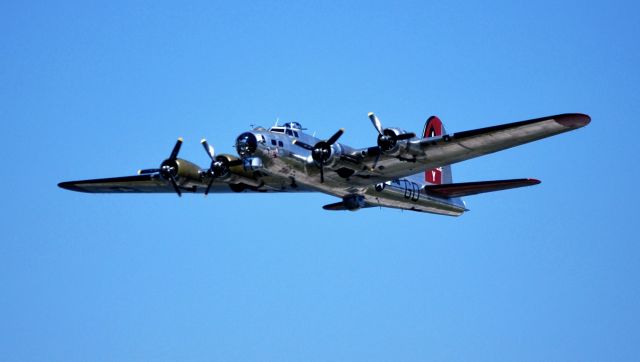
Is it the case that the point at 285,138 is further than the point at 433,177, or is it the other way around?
the point at 433,177

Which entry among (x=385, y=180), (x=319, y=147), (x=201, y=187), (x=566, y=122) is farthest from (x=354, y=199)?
(x=566, y=122)

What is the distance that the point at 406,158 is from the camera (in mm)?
38375

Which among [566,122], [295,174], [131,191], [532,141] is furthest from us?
[131,191]

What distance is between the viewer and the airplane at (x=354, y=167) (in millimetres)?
36806

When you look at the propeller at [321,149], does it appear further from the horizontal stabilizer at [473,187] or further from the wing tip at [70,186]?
the wing tip at [70,186]

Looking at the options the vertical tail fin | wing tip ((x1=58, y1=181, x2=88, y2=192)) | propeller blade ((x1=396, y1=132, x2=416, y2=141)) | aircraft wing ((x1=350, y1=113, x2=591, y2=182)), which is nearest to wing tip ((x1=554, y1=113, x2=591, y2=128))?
aircraft wing ((x1=350, y1=113, x2=591, y2=182))

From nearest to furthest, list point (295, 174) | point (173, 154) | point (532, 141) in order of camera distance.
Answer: point (532, 141) < point (295, 174) < point (173, 154)

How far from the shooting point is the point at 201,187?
43500mm

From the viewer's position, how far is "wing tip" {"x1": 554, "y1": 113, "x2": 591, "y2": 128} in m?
33.0

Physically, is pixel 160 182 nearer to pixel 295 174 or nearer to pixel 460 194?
pixel 295 174

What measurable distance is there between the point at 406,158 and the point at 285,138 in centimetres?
514

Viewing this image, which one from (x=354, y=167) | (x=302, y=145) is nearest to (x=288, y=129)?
(x=302, y=145)

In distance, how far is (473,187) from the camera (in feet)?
140

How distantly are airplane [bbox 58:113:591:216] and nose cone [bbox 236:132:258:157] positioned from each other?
41 mm
